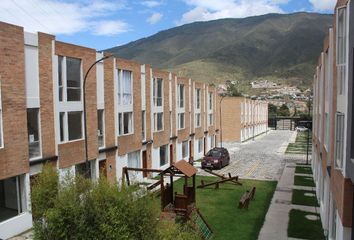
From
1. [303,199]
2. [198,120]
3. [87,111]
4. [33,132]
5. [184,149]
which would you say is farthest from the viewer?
[198,120]

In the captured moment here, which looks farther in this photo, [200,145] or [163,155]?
[200,145]

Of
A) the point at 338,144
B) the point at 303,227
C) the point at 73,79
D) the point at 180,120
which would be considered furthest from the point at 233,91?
the point at 338,144

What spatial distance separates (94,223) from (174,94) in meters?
28.3

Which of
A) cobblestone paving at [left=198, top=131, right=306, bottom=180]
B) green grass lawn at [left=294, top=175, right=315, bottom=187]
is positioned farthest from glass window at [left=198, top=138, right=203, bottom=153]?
green grass lawn at [left=294, top=175, right=315, bottom=187]

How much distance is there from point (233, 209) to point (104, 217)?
13.2 metres

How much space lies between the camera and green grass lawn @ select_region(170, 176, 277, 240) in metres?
17.3

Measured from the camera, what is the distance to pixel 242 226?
17938 millimetres

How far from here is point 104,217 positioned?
9.01 m

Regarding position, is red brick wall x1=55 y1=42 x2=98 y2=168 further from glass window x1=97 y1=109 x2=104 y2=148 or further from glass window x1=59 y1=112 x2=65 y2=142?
glass window x1=97 y1=109 x2=104 y2=148

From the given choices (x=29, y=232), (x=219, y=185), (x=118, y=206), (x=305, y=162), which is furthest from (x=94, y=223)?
(x=305, y=162)

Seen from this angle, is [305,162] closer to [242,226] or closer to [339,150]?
[242,226]

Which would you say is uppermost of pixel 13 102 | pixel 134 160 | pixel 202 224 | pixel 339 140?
pixel 13 102

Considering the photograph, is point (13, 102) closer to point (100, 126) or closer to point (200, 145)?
point (100, 126)

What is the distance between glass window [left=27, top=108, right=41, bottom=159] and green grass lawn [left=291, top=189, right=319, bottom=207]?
15.2 metres
